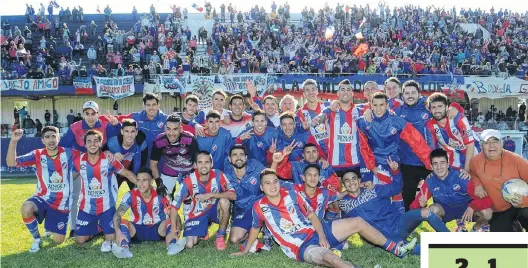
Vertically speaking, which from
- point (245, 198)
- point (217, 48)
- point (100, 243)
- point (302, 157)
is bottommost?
point (100, 243)

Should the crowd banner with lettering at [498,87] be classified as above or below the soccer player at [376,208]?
above

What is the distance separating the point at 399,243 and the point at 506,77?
65.8 ft

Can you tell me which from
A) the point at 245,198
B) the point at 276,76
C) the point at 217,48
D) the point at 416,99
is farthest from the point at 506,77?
the point at 245,198

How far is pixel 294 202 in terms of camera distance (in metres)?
5.61

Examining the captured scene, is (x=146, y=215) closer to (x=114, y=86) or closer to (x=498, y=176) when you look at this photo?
(x=498, y=176)

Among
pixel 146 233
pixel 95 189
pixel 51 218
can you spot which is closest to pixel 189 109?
pixel 95 189

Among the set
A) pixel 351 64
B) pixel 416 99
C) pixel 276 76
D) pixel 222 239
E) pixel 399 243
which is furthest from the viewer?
pixel 351 64

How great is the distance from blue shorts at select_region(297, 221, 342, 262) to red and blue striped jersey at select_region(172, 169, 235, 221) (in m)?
1.44

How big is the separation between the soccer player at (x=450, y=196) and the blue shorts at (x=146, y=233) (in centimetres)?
343

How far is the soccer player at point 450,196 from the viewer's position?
5.97 meters

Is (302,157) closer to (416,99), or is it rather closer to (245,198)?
(245,198)

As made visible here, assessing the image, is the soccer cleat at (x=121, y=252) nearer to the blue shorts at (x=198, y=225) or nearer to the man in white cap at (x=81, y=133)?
the blue shorts at (x=198, y=225)

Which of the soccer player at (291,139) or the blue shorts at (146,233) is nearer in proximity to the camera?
the blue shorts at (146,233)

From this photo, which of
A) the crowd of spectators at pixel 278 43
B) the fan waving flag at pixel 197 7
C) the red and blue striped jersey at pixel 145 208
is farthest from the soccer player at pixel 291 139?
the fan waving flag at pixel 197 7
